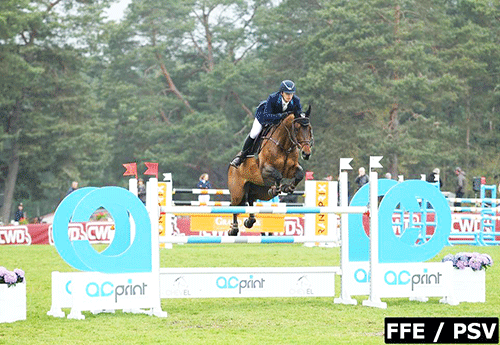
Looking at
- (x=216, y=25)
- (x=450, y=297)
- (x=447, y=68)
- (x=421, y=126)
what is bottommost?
(x=450, y=297)

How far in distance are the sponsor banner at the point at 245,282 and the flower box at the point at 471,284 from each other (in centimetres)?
149

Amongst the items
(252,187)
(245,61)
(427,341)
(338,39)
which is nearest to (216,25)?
(245,61)

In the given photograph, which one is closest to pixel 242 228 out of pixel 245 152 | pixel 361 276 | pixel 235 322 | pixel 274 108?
pixel 245 152

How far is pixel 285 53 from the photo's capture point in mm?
51375

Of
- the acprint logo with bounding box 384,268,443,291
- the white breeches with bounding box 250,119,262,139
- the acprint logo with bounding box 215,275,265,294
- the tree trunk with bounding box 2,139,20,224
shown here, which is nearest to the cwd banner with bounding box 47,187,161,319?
the acprint logo with bounding box 215,275,265,294

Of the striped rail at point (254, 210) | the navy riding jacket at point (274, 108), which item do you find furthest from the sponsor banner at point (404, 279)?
the navy riding jacket at point (274, 108)

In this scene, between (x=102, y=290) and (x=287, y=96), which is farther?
(x=287, y=96)

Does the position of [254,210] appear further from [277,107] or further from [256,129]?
[256,129]

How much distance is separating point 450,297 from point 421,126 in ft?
121

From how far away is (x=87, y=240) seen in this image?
981cm

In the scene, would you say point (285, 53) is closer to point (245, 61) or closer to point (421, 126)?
point (245, 61)

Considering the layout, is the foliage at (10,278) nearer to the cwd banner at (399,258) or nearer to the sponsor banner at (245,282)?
the sponsor banner at (245,282)

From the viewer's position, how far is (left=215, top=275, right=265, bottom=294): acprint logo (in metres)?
10.3

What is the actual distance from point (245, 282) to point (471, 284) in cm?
274
